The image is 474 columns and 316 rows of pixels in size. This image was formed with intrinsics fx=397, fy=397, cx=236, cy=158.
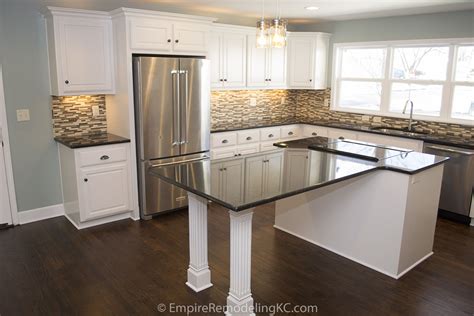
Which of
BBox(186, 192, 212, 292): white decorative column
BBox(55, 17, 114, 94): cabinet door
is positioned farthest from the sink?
BBox(55, 17, 114, 94): cabinet door

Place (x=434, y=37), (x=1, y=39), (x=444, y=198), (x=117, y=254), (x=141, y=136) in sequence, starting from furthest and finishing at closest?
1. (x=434, y=37)
2. (x=444, y=198)
3. (x=141, y=136)
4. (x=1, y=39)
5. (x=117, y=254)

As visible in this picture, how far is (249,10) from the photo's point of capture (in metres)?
4.77

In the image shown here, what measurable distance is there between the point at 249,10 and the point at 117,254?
3.15 m

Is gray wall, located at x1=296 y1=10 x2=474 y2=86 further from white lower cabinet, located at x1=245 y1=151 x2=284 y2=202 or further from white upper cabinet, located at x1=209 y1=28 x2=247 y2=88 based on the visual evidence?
white lower cabinet, located at x1=245 y1=151 x2=284 y2=202

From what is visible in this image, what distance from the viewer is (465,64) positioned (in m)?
4.72

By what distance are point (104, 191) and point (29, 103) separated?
1.20 metres

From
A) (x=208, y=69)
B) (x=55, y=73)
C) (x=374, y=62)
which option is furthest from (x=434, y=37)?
(x=55, y=73)

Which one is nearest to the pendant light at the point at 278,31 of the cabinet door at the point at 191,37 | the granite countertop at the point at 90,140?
the cabinet door at the point at 191,37

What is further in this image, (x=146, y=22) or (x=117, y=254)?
(x=146, y=22)

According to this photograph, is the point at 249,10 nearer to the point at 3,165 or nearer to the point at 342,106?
the point at 342,106

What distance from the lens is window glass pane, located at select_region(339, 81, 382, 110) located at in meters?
5.66

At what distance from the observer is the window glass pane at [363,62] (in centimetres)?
553

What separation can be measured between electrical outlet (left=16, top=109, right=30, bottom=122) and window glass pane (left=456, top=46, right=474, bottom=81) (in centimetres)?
492

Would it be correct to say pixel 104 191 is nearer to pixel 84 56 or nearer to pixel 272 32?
pixel 84 56
